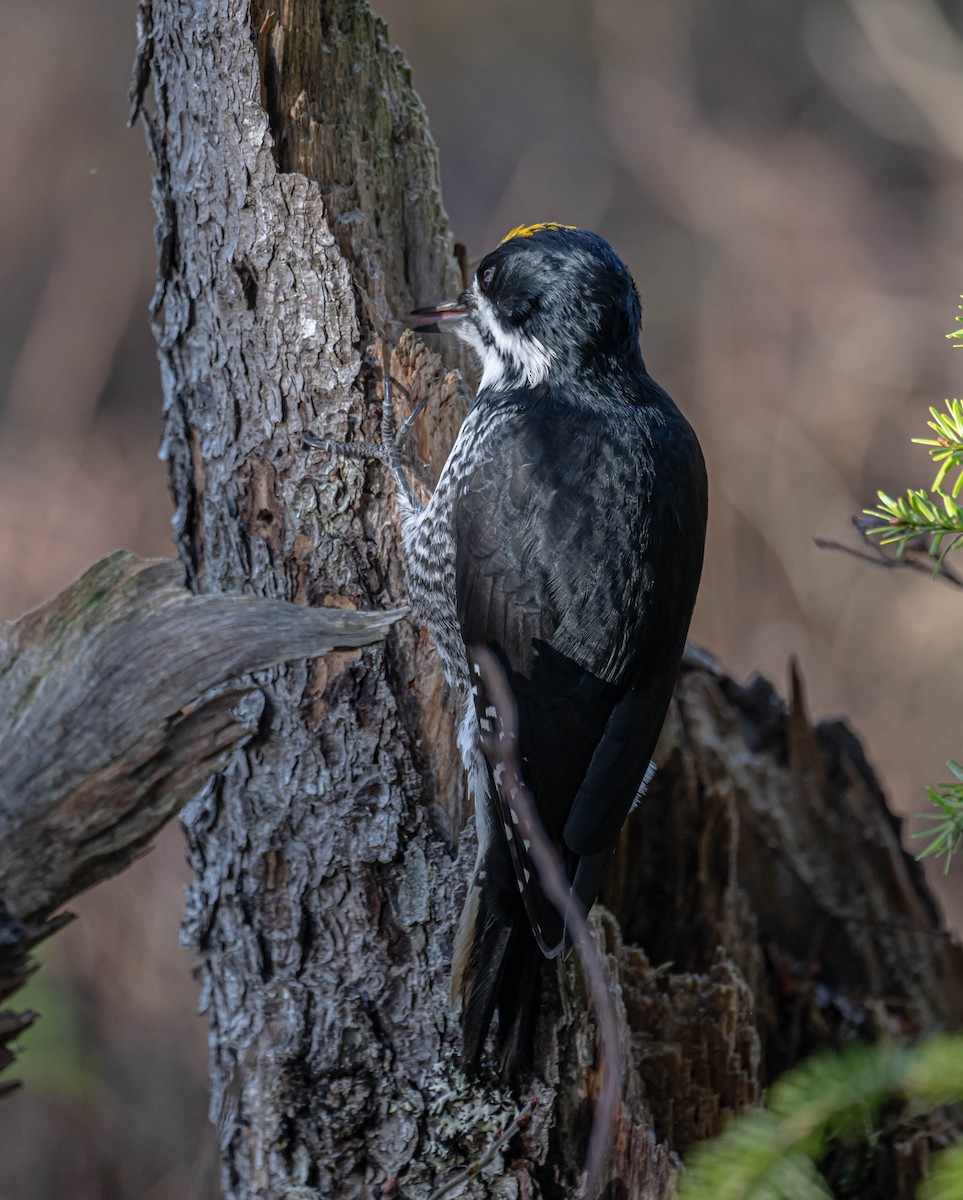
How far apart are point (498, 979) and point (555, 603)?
0.74m

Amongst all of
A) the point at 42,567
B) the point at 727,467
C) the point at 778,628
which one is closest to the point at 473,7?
the point at 727,467

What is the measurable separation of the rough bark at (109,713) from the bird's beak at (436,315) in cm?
98

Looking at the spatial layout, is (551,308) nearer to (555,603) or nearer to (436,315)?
(436,315)

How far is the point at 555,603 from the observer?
2260 mm

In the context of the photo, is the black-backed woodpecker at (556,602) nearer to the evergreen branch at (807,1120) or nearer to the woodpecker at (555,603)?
the woodpecker at (555,603)

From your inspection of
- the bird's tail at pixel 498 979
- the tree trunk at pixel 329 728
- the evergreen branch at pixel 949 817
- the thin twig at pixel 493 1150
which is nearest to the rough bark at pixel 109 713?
the tree trunk at pixel 329 728

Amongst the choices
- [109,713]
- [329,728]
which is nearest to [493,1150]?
[329,728]

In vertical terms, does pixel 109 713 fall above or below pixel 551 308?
below

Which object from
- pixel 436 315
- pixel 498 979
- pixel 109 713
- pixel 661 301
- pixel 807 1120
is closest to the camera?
pixel 807 1120

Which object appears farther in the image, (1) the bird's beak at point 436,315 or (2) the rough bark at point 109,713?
(1) the bird's beak at point 436,315

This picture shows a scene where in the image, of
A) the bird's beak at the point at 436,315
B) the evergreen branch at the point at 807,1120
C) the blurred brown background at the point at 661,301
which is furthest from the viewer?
the blurred brown background at the point at 661,301

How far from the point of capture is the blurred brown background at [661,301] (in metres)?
3.91

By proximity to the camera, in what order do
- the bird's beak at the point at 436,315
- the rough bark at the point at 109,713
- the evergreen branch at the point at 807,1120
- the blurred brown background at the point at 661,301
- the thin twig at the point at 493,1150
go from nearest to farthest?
the evergreen branch at the point at 807,1120
the rough bark at the point at 109,713
the thin twig at the point at 493,1150
the bird's beak at the point at 436,315
the blurred brown background at the point at 661,301

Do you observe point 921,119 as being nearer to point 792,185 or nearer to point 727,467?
point 792,185
